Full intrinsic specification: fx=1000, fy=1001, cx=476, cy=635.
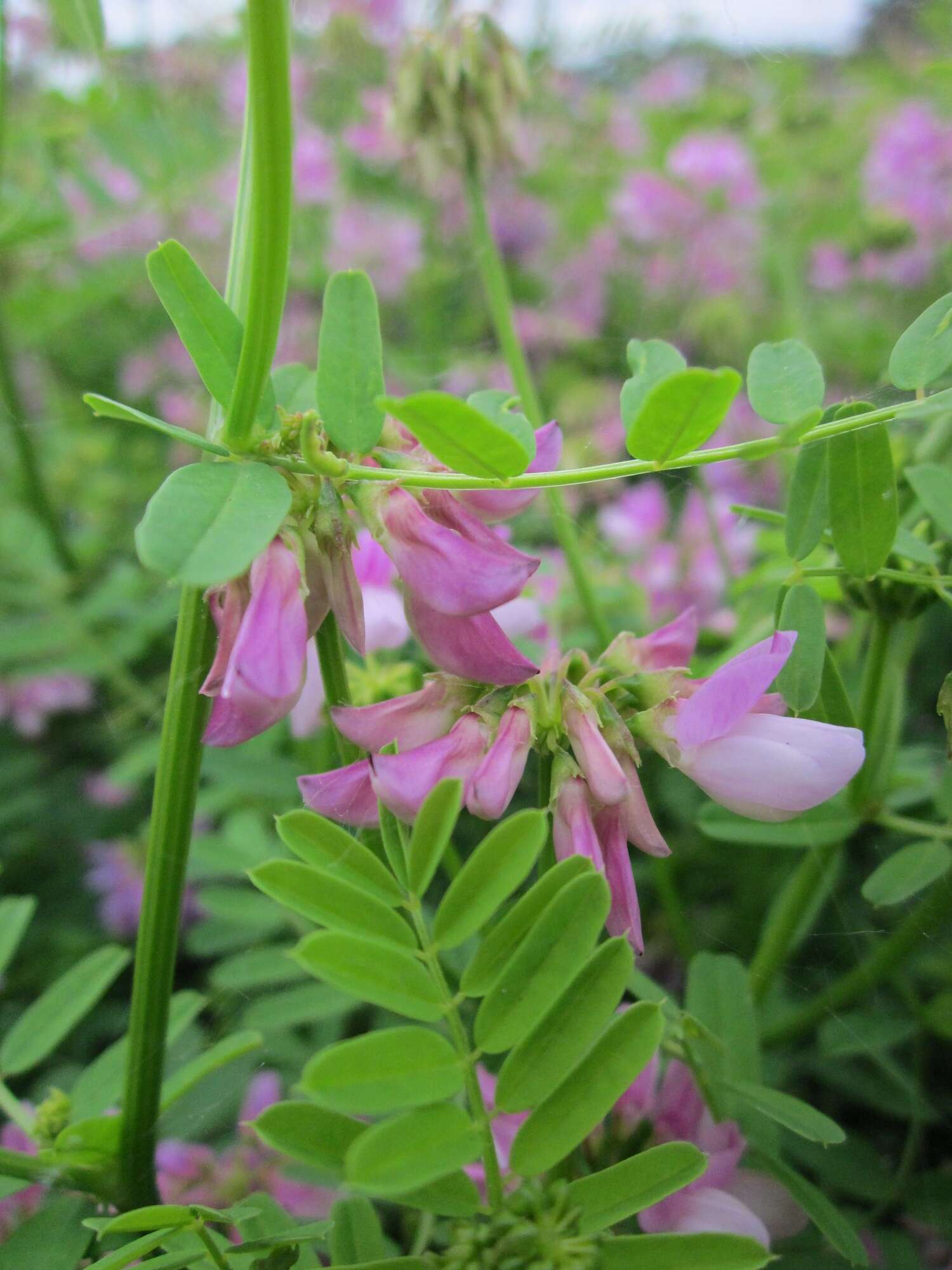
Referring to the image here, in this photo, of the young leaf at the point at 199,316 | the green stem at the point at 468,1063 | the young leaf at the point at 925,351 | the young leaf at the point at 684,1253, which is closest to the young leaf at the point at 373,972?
the green stem at the point at 468,1063

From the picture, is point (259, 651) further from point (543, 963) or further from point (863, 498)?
point (863, 498)

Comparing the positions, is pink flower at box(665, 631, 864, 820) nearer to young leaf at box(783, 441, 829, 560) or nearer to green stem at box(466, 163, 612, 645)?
young leaf at box(783, 441, 829, 560)

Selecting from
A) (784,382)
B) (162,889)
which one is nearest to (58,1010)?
(162,889)

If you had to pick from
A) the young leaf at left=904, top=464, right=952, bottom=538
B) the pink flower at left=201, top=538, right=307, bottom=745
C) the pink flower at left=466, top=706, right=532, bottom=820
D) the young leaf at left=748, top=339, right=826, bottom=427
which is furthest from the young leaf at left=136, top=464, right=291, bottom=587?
the young leaf at left=904, top=464, right=952, bottom=538

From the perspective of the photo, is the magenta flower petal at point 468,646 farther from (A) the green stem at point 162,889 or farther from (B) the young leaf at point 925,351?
(B) the young leaf at point 925,351

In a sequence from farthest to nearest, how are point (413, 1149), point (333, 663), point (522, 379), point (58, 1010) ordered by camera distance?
1. point (522, 379)
2. point (58, 1010)
3. point (333, 663)
4. point (413, 1149)

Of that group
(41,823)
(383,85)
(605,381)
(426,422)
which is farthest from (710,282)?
(426,422)
